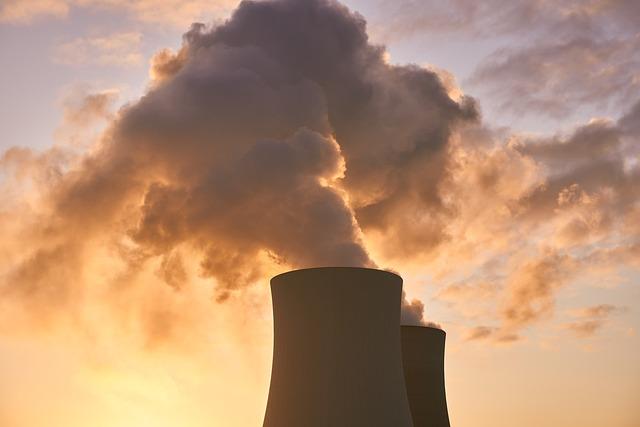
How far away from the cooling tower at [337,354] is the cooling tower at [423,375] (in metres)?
3.89

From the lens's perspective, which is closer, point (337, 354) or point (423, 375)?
point (337, 354)

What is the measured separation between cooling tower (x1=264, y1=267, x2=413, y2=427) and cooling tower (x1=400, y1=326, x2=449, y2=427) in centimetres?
389

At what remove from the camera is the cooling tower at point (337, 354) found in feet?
40.6

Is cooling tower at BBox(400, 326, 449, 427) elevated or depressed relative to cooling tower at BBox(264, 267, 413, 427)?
elevated

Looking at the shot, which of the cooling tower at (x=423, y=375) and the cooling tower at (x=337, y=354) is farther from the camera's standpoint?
the cooling tower at (x=423, y=375)

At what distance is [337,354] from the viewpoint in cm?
1262

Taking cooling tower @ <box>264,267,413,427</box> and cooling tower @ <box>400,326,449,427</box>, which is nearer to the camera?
cooling tower @ <box>264,267,413,427</box>

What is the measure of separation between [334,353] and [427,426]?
560 centimetres

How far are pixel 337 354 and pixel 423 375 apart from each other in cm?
525

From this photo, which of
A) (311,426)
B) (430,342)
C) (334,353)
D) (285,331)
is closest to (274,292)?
(285,331)

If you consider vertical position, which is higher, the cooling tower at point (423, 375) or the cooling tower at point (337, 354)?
the cooling tower at point (423, 375)

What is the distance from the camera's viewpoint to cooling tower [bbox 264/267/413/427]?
1238cm

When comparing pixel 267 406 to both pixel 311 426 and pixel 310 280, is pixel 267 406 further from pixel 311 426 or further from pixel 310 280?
pixel 310 280

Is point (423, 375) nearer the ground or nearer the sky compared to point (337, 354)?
nearer the sky
